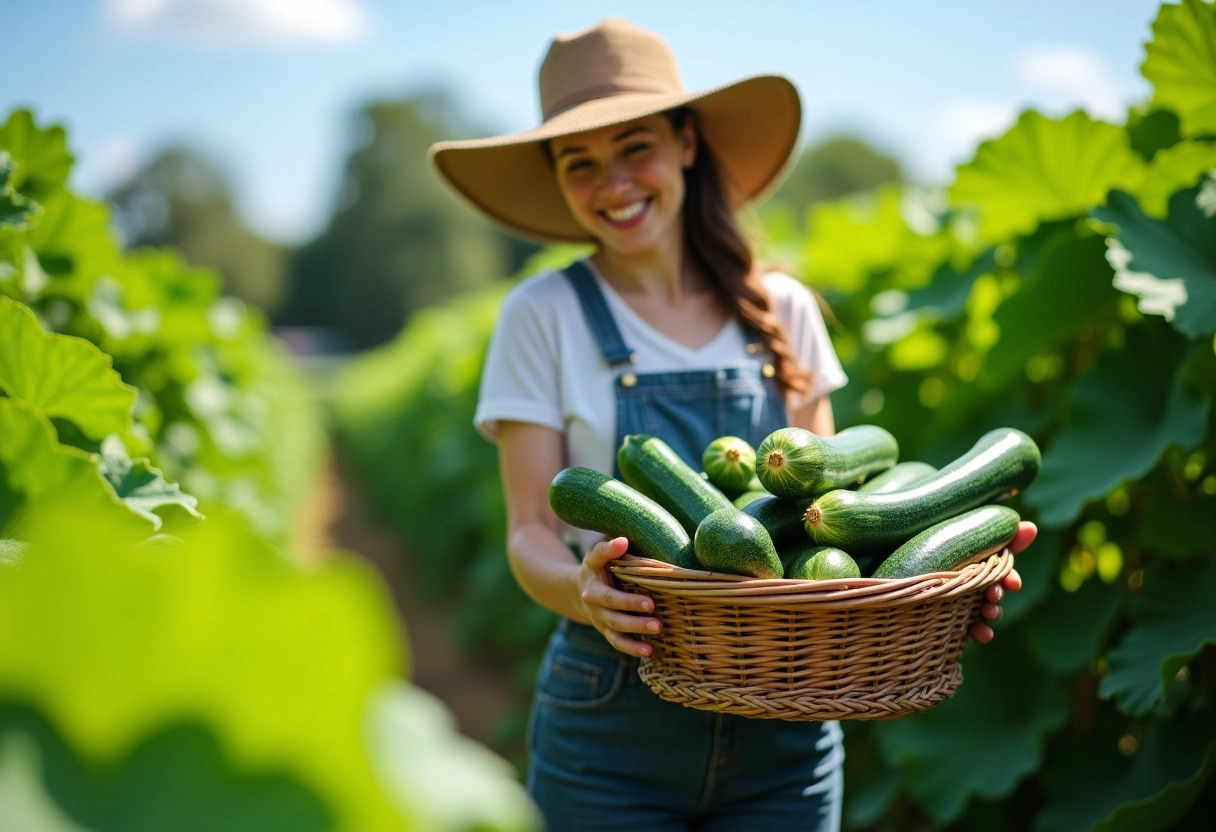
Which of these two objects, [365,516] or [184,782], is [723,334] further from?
[365,516]

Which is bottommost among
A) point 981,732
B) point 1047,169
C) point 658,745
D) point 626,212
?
point 981,732

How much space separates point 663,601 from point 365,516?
1549 centimetres

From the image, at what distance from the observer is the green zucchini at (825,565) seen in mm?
1762

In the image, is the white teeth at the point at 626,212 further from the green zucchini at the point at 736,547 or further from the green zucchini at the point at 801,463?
the green zucchini at the point at 736,547

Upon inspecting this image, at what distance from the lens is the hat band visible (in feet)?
8.13

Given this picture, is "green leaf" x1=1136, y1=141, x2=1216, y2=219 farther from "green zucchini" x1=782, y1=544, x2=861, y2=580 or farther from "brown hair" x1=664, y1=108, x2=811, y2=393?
"green zucchini" x1=782, y1=544, x2=861, y2=580

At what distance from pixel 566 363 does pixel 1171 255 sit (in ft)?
5.27

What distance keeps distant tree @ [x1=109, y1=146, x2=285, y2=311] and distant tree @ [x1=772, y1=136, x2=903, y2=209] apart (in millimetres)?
33285

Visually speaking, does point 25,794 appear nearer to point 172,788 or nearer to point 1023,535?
point 172,788

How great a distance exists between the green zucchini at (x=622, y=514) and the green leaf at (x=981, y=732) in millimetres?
1607

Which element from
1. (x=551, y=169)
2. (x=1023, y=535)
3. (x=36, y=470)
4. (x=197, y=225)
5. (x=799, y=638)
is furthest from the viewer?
(x=197, y=225)

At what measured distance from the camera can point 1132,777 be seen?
2832 mm

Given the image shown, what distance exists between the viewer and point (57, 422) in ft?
5.89

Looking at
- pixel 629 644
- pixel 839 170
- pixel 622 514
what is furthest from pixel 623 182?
pixel 839 170
